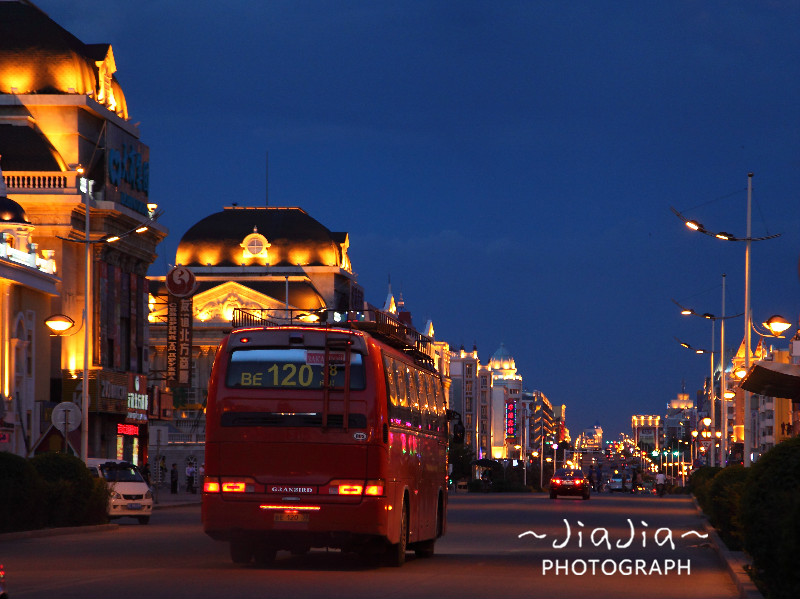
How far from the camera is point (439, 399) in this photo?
28.2 m

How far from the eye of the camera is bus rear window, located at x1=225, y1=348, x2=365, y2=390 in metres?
21.2

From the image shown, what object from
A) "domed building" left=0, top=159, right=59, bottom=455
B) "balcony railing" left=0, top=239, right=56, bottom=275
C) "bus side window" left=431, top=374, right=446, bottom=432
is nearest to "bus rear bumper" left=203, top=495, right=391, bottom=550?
"bus side window" left=431, top=374, right=446, bottom=432

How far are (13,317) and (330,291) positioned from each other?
6381 cm

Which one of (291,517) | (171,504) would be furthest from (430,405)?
(171,504)

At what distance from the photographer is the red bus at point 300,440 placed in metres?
21.0

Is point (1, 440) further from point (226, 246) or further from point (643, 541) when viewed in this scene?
point (226, 246)

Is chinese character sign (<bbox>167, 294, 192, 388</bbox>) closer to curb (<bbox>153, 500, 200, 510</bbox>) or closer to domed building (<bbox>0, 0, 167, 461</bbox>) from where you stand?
domed building (<bbox>0, 0, 167, 461</bbox>)

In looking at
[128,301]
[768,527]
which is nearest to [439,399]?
[768,527]

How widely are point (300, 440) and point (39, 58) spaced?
169 feet

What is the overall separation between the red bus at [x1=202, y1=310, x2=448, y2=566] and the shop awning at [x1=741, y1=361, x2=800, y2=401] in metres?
8.40

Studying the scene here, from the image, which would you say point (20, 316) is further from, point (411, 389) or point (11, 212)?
point (411, 389)

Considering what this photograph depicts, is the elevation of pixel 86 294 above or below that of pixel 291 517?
above

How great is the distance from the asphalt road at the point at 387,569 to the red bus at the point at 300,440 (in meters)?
0.69

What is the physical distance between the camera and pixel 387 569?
71.6ft
